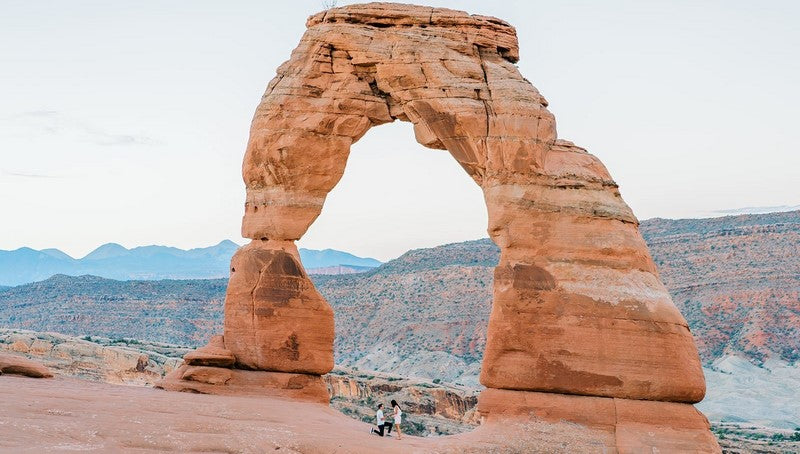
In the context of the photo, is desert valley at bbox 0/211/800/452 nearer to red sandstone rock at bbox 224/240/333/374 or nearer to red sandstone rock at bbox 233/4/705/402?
red sandstone rock at bbox 224/240/333/374

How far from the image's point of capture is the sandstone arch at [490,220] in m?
22.4

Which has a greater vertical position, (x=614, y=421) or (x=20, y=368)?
(x=20, y=368)

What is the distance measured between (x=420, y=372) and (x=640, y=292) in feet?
136

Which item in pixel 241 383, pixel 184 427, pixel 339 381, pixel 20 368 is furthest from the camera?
pixel 339 381

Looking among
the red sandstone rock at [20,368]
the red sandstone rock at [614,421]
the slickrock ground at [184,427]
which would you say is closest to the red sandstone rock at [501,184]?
the red sandstone rock at [614,421]

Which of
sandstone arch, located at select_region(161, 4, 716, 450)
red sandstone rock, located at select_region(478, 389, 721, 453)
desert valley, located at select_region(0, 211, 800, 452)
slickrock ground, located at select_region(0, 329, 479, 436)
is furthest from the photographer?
desert valley, located at select_region(0, 211, 800, 452)

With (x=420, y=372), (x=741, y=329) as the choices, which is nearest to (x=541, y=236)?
(x=420, y=372)

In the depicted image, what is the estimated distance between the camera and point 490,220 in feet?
78.3

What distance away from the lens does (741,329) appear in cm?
6556

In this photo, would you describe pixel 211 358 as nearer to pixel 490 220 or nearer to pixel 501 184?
pixel 490 220

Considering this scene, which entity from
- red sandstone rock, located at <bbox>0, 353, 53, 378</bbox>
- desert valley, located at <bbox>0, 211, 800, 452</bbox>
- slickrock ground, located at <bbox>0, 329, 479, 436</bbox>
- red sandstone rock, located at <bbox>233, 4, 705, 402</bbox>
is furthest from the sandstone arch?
desert valley, located at <bbox>0, 211, 800, 452</bbox>

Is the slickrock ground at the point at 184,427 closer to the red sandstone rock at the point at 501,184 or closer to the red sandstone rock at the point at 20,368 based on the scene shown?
the red sandstone rock at the point at 20,368

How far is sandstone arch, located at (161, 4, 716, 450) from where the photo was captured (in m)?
22.4

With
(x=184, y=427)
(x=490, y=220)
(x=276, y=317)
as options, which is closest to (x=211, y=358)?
(x=276, y=317)
